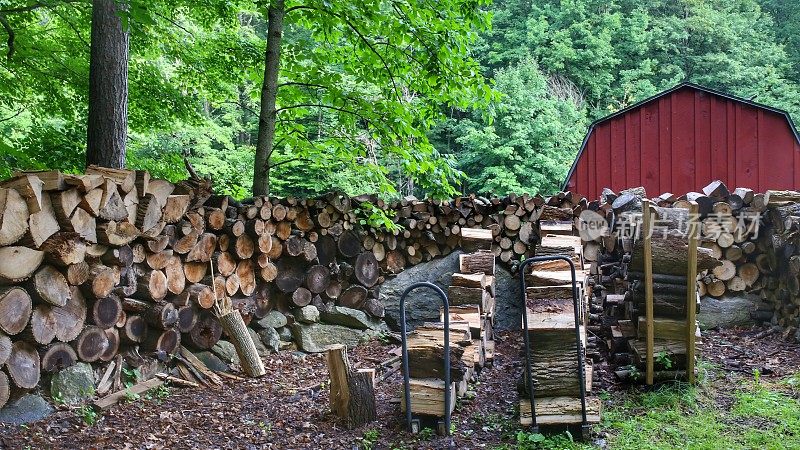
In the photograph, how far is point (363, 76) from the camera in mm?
7262

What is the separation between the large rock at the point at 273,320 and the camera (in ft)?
22.2

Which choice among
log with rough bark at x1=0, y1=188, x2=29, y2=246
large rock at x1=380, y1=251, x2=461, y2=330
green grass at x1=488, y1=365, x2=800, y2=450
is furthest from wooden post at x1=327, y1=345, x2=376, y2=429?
large rock at x1=380, y1=251, x2=461, y2=330

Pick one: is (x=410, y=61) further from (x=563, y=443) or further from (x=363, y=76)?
(x=563, y=443)

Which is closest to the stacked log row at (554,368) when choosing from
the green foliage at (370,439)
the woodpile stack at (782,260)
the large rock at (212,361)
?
the green foliage at (370,439)

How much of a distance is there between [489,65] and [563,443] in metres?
20.3

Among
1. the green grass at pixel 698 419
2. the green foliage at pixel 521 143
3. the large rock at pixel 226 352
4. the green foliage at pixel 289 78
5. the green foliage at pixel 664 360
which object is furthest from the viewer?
the green foliage at pixel 521 143

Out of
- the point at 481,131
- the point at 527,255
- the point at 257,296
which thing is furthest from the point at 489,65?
the point at 257,296

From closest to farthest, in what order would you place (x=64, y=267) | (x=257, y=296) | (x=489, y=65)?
(x=64, y=267), (x=257, y=296), (x=489, y=65)

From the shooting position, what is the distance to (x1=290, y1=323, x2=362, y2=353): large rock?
6.96m

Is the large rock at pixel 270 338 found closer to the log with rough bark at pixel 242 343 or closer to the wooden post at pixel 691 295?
the log with rough bark at pixel 242 343

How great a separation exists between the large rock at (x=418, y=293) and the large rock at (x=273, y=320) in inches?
53.8

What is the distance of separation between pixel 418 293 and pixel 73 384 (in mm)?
4203

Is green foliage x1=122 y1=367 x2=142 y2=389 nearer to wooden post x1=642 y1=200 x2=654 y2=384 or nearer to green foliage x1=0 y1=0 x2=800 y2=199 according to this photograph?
green foliage x1=0 y1=0 x2=800 y2=199

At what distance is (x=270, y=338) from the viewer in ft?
22.1
